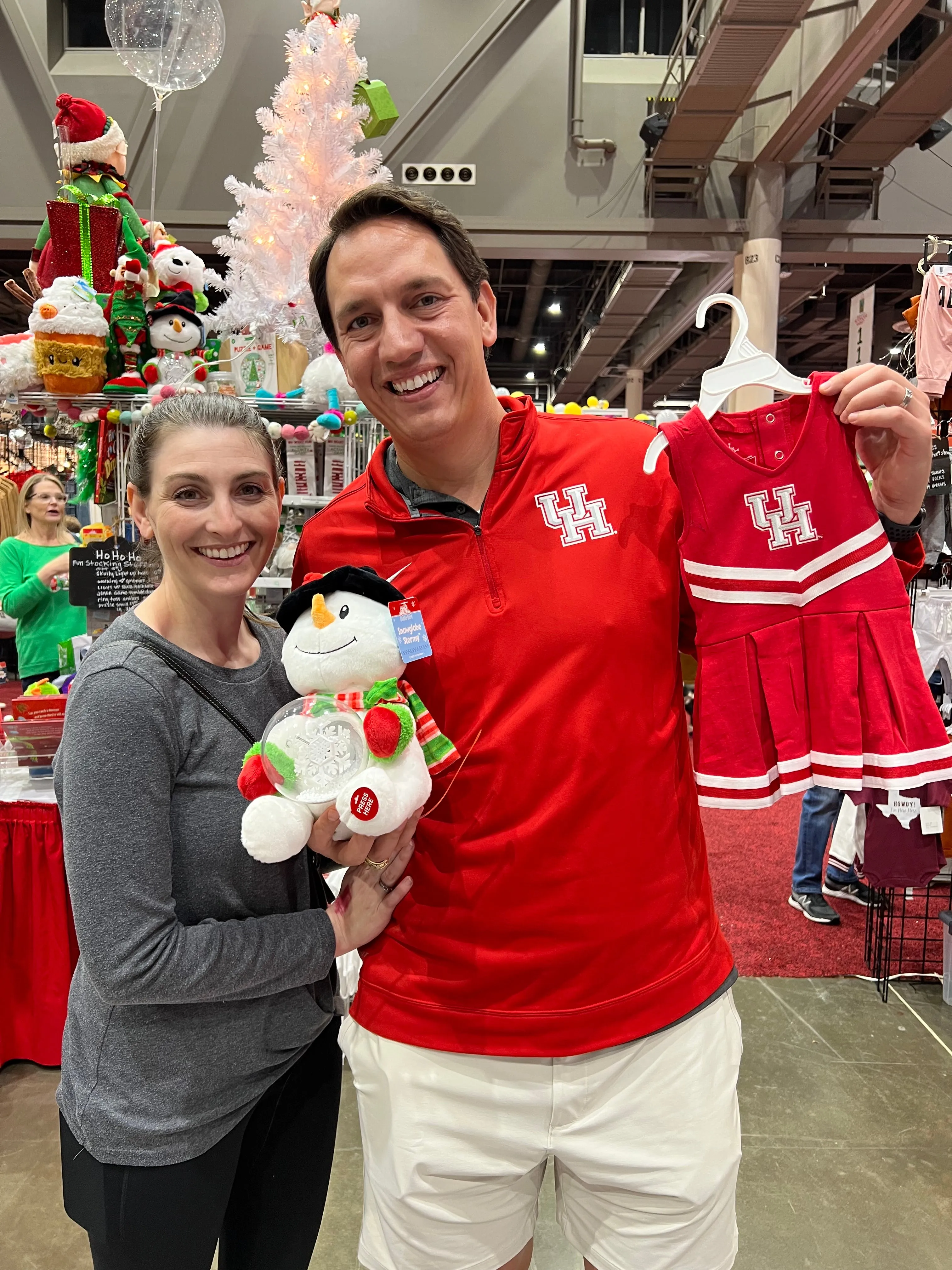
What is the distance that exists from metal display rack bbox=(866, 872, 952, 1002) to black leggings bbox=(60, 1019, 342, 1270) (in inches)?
96.3

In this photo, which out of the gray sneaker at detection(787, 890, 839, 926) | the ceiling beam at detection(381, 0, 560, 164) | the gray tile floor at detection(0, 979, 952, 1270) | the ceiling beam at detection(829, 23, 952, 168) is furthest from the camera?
the ceiling beam at detection(381, 0, 560, 164)

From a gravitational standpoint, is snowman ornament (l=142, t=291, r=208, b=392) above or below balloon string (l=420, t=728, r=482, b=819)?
above

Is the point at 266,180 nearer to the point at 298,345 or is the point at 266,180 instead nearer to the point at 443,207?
the point at 298,345

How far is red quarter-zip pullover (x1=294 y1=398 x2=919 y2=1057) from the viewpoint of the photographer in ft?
3.84

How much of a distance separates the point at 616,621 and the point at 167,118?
26.9 feet

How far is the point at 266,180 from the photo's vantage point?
10.7 ft

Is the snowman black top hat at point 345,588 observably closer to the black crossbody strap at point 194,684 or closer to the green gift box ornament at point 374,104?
the black crossbody strap at point 194,684

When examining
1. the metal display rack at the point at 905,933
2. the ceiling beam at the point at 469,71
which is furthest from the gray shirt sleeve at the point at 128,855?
the ceiling beam at the point at 469,71

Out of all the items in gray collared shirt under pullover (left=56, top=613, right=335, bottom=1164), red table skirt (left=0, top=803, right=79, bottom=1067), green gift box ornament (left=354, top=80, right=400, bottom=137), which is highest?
green gift box ornament (left=354, top=80, right=400, bottom=137)

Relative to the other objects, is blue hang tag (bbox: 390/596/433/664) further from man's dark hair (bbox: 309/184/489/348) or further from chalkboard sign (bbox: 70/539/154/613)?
chalkboard sign (bbox: 70/539/154/613)

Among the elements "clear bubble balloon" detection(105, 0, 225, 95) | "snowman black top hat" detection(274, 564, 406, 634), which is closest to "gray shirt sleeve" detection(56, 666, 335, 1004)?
"snowman black top hat" detection(274, 564, 406, 634)

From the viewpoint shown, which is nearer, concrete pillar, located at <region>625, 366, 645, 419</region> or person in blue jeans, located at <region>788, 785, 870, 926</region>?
person in blue jeans, located at <region>788, 785, 870, 926</region>

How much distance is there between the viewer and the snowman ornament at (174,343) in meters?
2.85

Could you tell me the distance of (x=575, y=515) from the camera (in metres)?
1.25
